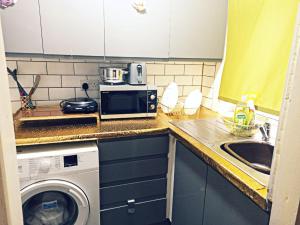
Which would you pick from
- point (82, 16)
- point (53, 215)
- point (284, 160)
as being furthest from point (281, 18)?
point (53, 215)

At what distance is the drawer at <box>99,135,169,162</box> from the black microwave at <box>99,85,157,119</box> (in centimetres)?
25

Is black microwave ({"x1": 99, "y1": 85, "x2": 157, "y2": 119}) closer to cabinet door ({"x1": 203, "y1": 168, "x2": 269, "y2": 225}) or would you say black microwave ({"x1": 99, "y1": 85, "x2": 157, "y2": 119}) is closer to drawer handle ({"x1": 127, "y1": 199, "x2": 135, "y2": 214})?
drawer handle ({"x1": 127, "y1": 199, "x2": 135, "y2": 214})

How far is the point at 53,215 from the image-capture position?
153 cm

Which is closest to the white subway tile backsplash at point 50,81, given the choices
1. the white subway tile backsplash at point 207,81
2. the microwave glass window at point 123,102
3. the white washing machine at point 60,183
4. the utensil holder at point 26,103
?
the utensil holder at point 26,103

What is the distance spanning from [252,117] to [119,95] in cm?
91

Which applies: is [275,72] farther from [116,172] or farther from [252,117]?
[116,172]

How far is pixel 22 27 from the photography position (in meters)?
1.41

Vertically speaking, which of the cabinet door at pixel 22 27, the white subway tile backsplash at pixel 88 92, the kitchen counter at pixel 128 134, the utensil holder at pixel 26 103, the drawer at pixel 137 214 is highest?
the cabinet door at pixel 22 27

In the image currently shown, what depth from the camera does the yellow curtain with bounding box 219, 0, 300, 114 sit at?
1367mm

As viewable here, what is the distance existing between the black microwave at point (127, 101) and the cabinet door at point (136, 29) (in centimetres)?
25

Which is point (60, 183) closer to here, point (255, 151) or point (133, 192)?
point (133, 192)

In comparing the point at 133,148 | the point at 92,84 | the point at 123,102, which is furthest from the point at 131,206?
the point at 92,84

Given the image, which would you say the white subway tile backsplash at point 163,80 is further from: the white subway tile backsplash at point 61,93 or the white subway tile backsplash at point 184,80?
the white subway tile backsplash at point 61,93

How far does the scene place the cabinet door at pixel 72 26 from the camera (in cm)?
145
